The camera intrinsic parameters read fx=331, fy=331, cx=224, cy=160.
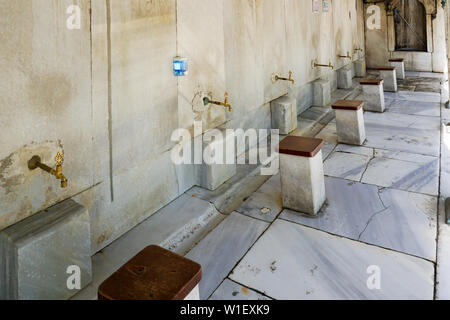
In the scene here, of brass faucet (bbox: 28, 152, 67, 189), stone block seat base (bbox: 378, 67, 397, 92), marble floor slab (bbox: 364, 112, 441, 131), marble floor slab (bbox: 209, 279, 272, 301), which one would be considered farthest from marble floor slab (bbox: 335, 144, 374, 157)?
stone block seat base (bbox: 378, 67, 397, 92)

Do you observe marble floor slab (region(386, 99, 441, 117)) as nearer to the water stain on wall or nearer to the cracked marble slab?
the cracked marble slab

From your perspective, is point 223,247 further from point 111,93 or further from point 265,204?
point 111,93

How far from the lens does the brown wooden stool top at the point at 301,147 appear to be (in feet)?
11.6

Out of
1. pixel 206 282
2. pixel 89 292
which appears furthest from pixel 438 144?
pixel 89 292

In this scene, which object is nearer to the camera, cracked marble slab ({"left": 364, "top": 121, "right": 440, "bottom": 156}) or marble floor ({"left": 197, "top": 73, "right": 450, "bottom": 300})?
marble floor ({"left": 197, "top": 73, "right": 450, "bottom": 300})

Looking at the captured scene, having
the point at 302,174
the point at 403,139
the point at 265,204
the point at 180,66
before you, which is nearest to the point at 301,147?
the point at 302,174

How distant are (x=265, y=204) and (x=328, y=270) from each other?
50.0 inches

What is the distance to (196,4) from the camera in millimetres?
3918

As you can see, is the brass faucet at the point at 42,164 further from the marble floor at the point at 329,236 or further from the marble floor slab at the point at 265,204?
the marble floor slab at the point at 265,204

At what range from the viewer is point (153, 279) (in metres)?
1.81

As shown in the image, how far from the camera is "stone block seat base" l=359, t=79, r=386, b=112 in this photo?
758 centimetres

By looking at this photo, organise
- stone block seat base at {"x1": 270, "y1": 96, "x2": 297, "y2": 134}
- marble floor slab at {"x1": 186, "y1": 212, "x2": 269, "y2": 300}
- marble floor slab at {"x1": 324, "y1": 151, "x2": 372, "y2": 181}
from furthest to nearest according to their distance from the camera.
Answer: stone block seat base at {"x1": 270, "y1": 96, "x2": 297, "y2": 134} → marble floor slab at {"x1": 324, "y1": 151, "x2": 372, "y2": 181} → marble floor slab at {"x1": 186, "y1": 212, "x2": 269, "y2": 300}

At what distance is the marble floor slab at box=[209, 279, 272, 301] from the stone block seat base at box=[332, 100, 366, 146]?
394cm
